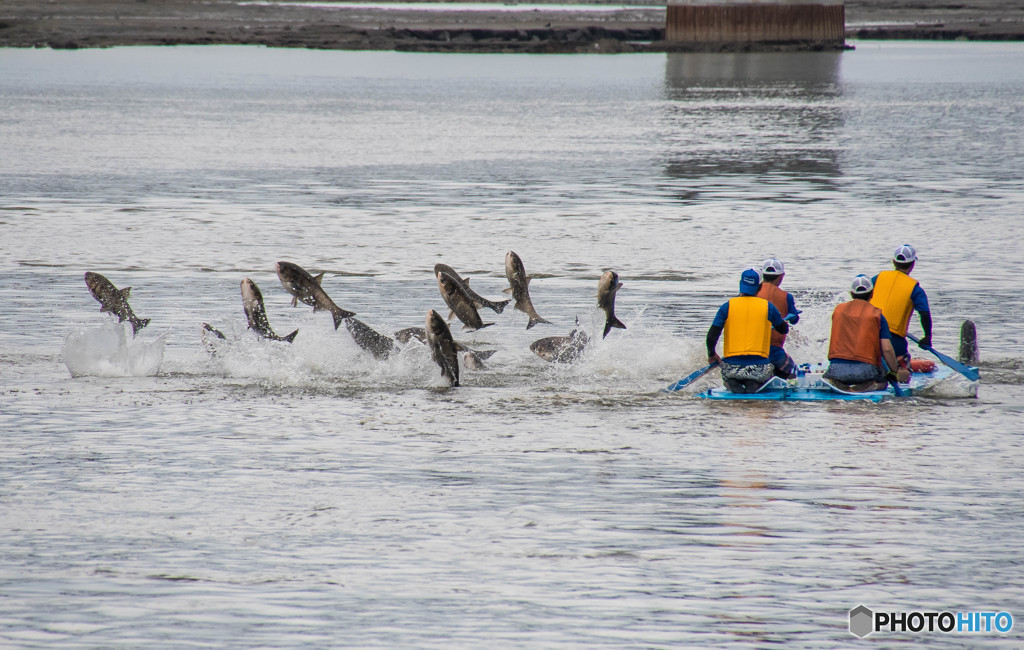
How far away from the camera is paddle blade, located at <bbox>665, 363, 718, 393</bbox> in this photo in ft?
45.8

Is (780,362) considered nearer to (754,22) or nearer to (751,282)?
(751,282)

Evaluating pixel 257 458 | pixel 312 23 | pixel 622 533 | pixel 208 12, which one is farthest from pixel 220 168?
pixel 208 12

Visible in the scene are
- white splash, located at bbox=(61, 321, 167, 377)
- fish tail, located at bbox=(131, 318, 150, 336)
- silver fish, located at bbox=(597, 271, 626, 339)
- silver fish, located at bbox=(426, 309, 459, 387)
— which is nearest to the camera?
silver fish, located at bbox=(426, 309, 459, 387)

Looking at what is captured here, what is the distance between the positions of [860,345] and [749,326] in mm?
1214

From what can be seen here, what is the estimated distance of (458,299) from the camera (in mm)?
14609

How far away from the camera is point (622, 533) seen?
10.2m

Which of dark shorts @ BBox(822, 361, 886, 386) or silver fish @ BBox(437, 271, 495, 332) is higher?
silver fish @ BBox(437, 271, 495, 332)

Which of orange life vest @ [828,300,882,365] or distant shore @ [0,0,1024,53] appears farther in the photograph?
distant shore @ [0,0,1024,53]

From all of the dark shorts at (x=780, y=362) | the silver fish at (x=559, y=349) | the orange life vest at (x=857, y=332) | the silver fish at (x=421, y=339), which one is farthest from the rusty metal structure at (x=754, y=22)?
the orange life vest at (x=857, y=332)

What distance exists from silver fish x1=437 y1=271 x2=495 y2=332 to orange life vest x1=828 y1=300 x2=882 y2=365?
4044 mm

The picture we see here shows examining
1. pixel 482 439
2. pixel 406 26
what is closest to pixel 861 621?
pixel 482 439

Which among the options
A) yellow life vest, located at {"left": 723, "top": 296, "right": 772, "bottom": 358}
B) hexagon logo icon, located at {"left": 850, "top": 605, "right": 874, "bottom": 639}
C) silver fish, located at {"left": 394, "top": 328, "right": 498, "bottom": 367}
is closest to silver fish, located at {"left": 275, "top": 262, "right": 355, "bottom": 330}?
silver fish, located at {"left": 394, "top": 328, "right": 498, "bottom": 367}

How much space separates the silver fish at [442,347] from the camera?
13656 millimetres

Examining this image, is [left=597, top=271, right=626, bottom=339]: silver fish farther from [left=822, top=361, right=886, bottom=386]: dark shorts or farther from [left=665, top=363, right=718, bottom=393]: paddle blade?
[left=822, top=361, right=886, bottom=386]: dark shorts
